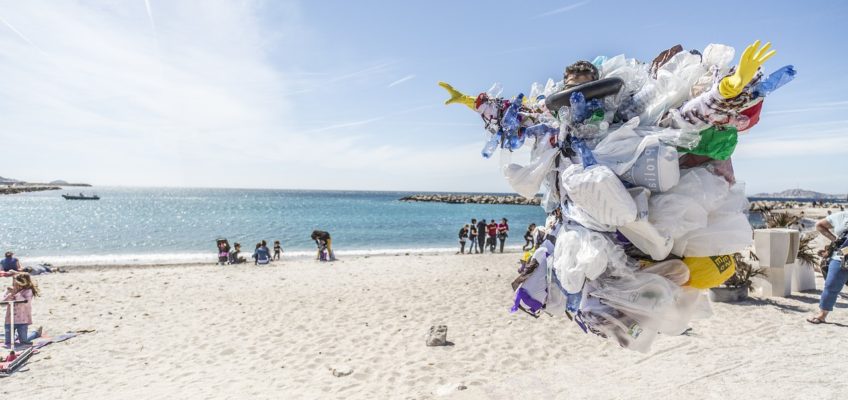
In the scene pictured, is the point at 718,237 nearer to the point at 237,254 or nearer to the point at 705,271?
the point at 705,271

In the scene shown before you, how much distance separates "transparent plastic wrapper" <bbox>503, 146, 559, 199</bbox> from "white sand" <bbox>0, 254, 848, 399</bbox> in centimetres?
Result: 344

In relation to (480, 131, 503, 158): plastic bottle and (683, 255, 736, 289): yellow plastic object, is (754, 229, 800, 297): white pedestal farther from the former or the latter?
(480, 131, 503, 158): plastic bottle

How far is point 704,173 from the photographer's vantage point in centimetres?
195

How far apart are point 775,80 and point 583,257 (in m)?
0.96

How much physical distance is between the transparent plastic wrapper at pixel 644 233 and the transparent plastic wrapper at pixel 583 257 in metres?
0.08

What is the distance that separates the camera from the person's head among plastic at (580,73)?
217cm

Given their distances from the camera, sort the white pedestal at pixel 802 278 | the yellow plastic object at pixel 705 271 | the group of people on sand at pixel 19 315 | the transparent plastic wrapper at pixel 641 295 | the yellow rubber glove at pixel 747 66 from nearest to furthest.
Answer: the yellow rubber glove at pixel 747 66 → the transparent plastic wrapper at pixel 641 295 → the yellow plastic object at pixel 705 271 → the group of people on sand at pixel 19 315 → the white pedestal at pixel 802 278

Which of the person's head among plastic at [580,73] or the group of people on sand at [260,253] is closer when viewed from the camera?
the person's head among plastic at [580,73]

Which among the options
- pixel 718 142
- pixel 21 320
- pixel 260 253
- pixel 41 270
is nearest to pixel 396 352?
pixel 718 142

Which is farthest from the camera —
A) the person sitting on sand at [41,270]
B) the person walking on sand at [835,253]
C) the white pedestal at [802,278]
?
the person sitting on sand at [41,270]

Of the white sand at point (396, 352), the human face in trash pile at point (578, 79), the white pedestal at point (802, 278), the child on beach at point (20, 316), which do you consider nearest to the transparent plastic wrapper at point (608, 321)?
the human face in trash pile at point (578, 79)

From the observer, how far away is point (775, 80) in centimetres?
166

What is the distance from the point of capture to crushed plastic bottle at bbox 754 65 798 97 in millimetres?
1645

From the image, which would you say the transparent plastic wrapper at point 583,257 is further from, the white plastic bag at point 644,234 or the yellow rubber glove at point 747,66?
the yellow rubber glove at point 747,66
